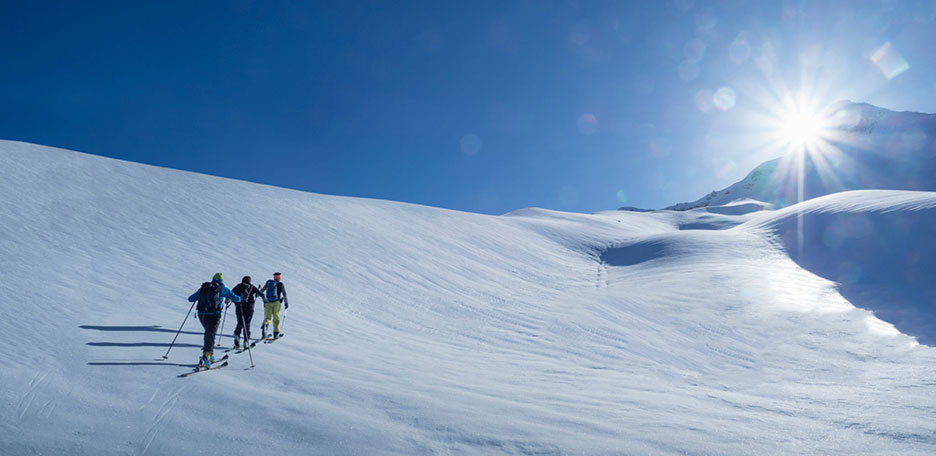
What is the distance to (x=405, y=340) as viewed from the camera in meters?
9.69

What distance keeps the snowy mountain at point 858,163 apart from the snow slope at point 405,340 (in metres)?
89.9

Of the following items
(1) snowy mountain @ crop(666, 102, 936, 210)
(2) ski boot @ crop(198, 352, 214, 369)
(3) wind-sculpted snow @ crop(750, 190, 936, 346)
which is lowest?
(2) ski boot @ crop(198, 352, 214, 369)

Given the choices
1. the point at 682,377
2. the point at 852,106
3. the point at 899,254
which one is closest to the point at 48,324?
the point at 682,377

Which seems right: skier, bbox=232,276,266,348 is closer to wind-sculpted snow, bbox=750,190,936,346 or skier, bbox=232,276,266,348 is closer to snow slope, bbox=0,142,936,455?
snow slope, bbox=0,142,936,455

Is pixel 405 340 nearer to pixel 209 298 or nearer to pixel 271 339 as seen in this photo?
pixel 271 339

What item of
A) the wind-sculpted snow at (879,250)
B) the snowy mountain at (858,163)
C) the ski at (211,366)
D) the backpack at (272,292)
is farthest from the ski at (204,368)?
the snowy mountain at (858,163)

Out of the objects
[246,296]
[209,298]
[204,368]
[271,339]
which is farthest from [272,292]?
[204,368]

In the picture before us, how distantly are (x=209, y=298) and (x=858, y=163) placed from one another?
145677 mm

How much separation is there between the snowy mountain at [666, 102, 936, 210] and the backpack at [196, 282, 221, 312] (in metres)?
103

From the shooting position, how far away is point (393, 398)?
550cm

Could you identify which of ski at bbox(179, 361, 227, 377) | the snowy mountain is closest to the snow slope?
ski at bbox(179, 361, 227, 377)

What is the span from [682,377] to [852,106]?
195m

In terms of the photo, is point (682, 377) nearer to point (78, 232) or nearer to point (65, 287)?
point (65, 287)

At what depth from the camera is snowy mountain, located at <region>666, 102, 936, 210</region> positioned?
310 ft
